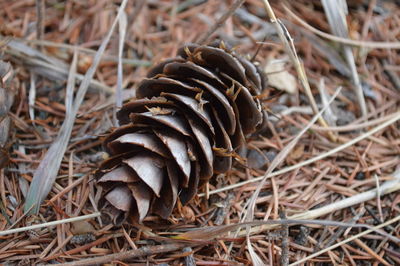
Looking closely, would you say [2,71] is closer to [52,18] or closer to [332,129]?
[52,18]

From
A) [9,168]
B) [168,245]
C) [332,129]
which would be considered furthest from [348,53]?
[9,168]

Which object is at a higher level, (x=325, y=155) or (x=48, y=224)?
(x=48, y=224)

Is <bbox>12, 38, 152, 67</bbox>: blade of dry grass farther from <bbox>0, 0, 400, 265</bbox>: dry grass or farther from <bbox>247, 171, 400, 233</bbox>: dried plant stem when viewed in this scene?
<bbox>247, 171, 400, 233</bbox>: dried plant stem

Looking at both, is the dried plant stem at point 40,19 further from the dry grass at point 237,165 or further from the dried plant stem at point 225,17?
the dried plant stem at point 225,17

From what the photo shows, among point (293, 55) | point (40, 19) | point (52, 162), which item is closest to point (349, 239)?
point (293, 55)

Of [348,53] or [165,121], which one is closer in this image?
[165,121]

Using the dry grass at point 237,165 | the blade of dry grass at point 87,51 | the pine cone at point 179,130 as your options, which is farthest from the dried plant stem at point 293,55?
the blade of dry grass at point 87,51

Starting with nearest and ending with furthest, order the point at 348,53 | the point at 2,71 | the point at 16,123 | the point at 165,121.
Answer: the point at 165,121 → the point at 2,71 → the point at 16,123 → the point at 348,53

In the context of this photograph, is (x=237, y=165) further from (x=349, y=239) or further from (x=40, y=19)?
(x=40, y=19)
